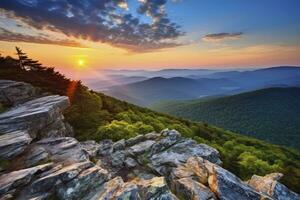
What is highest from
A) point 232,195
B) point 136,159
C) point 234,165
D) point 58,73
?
point 58,73

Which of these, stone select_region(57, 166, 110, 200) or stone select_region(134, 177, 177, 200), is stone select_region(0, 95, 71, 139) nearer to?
stone select_region(57, 166, 110, 200)

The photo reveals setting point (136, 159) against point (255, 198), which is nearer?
point (255, 198)

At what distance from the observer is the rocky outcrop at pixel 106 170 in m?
17.2

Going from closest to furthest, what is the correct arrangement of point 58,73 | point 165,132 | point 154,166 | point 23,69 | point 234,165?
point 154,166 < point 165,132 < point 234,165 < point 23,69 < point 58,73

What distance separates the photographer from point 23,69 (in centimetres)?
4947

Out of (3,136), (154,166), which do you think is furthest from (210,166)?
(3,136)

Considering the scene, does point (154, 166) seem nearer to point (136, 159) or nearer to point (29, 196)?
point (136, 159)

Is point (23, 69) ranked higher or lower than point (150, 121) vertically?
higher

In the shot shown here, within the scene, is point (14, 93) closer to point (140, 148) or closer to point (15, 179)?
point (140, 148)

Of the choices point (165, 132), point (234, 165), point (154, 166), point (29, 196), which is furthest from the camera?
point (234, 165)

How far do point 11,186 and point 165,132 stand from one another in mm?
22365

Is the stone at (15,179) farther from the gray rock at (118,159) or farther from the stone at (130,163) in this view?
the stone at (130,163)

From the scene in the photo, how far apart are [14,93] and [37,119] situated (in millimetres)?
12966

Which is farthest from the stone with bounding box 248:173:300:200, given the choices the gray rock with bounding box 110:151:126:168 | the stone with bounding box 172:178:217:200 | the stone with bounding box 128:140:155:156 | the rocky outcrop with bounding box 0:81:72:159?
the rocky outcrop with bounding box 0:81:72:159
